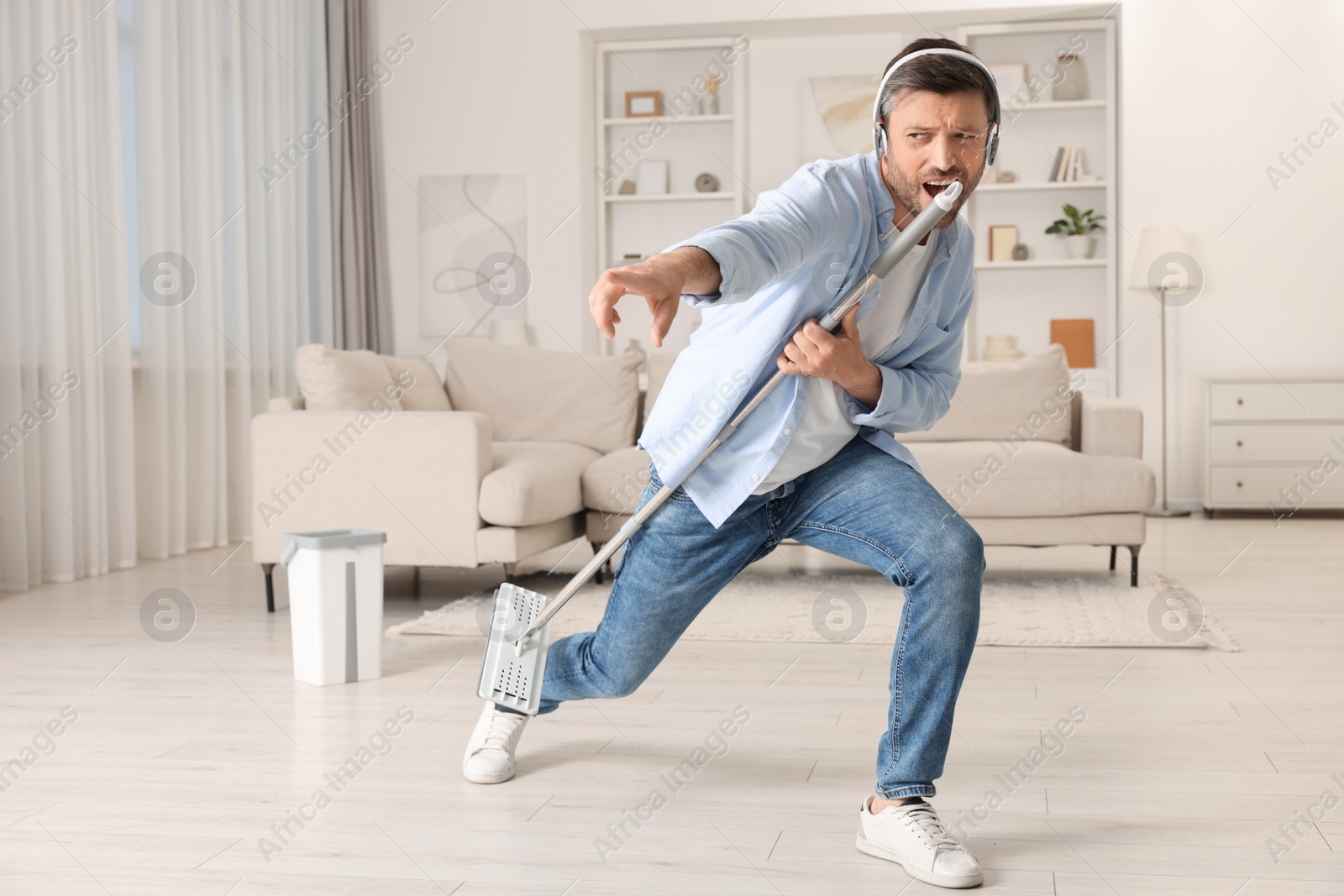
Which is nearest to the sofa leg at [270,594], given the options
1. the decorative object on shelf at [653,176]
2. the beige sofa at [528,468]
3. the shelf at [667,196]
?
the beige sofa at [528,468]

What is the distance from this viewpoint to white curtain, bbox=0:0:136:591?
391cm

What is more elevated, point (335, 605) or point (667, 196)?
point (667, 196)

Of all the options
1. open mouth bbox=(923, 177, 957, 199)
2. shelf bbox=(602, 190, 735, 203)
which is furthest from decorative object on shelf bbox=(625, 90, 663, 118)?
open mouth bbox=(923, 177, 957, 199)

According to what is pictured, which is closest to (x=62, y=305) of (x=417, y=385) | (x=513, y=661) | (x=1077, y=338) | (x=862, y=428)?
(x=417, y=385)

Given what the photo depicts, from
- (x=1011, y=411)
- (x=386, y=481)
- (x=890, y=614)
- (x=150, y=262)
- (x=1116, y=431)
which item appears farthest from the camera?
(x=150, y=262)

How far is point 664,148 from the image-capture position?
6625 millimetres

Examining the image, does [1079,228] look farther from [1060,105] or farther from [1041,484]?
[1041,484]

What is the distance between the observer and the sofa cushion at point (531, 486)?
11.3 feet

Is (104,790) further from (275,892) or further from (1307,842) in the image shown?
(1307,842)

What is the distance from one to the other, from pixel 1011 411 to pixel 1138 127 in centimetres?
256

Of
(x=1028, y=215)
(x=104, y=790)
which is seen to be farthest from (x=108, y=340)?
(x=1028, y=215)

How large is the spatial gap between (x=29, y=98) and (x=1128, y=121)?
480 centimetres

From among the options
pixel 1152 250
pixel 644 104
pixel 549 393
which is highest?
pixel 644 104

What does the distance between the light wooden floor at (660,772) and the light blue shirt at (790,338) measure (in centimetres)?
51
